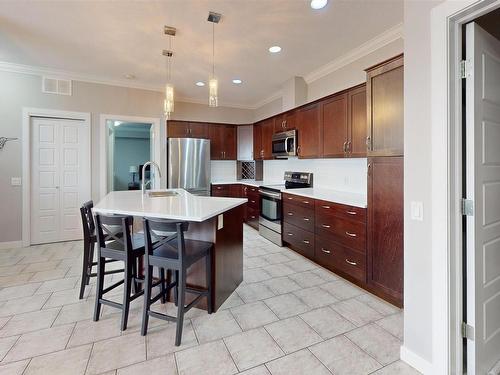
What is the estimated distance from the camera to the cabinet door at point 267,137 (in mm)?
5395

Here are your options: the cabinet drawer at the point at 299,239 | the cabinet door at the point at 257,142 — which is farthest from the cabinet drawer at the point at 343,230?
the cabinet door at the point at 257,142

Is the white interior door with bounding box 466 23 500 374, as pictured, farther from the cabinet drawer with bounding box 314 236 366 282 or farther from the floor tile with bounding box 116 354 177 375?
the floor tile with bounding box 116 354 177 375

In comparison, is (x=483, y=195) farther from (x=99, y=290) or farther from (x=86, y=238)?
(x=86, y=238)

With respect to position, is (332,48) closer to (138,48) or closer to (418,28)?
(418,28)

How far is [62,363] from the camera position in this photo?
1.79 m

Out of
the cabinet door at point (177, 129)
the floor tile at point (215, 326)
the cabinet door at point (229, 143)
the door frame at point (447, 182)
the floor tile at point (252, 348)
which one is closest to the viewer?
the door frame at point (447, 182)

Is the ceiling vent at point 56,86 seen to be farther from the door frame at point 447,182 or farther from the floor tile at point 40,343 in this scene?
the door frame at point 447,182

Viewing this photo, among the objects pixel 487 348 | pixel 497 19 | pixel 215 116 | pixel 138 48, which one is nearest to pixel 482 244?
pixel 487 348

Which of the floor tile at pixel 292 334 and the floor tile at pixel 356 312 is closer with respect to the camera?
the floor tile at pixel 292 334

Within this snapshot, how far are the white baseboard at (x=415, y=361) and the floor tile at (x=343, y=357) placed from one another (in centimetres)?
19

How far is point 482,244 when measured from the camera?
161cm

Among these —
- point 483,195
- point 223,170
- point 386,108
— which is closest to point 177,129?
point 223,170

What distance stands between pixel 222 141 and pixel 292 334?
4.78 m

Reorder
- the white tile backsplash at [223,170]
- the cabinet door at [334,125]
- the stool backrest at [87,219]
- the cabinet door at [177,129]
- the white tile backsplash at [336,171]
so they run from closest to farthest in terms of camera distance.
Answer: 1. the stool backrest at [87,219]
2. the cabinet door at [334,125]
3. the white tile backsplash at [336,171]
4. the cabinet door at [177,129]
5. the white tile backsplash at [223,170]
